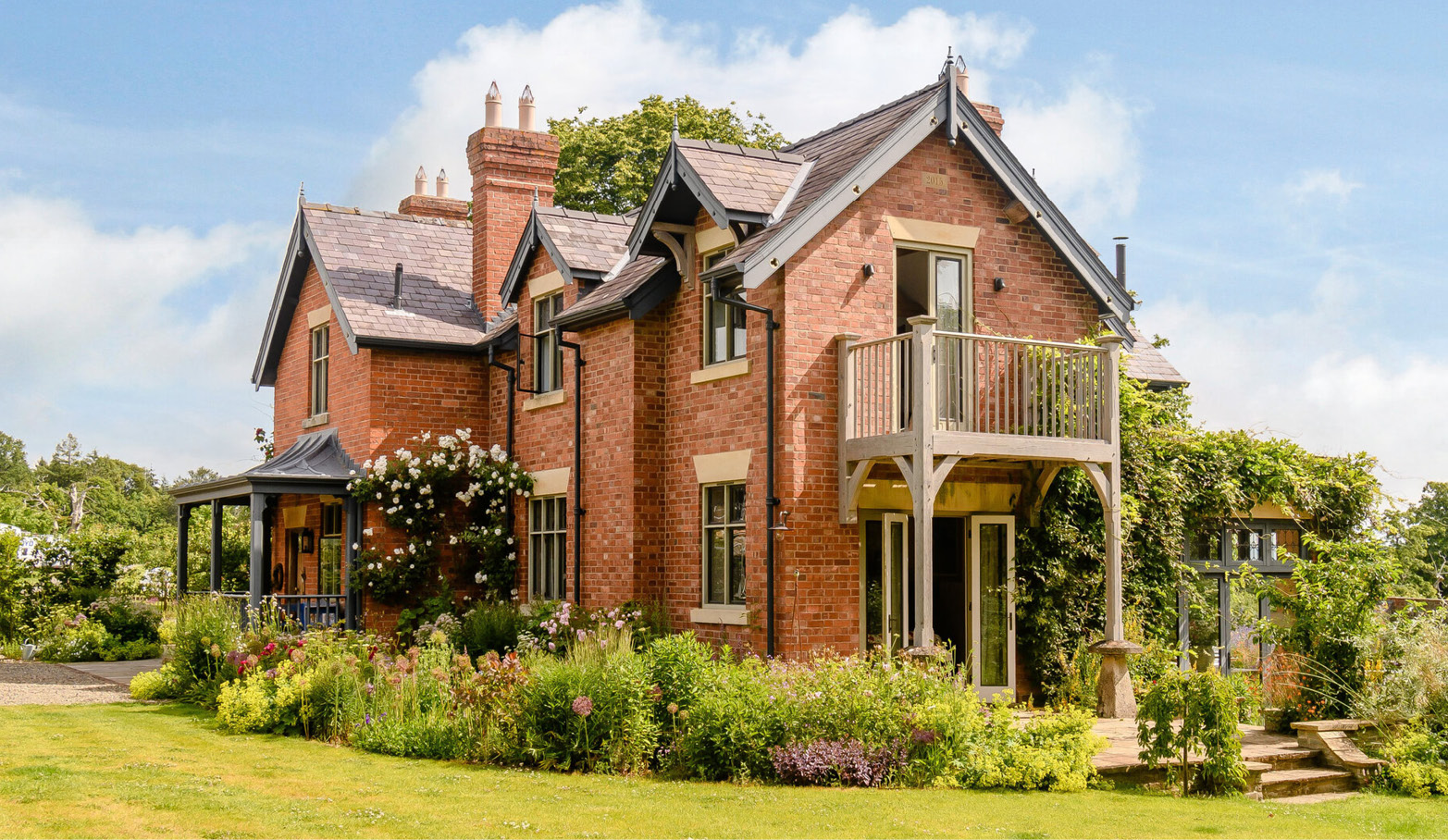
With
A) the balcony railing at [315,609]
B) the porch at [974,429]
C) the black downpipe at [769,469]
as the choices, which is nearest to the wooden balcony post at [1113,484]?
the porch at [974,429]

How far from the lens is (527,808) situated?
32.9ft

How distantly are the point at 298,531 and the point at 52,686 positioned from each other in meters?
5.82

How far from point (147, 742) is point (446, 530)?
7.61 meters

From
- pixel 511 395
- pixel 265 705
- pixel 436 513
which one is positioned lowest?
pixel 265 705

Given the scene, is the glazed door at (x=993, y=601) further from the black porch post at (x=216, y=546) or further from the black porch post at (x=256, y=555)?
the black porch post at (x=216, y=546)

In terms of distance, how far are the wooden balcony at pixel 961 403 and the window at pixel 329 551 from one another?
10479mm

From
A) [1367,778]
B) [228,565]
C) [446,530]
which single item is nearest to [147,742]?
[446,530]

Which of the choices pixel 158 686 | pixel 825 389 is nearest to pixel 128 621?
pixel 158 686

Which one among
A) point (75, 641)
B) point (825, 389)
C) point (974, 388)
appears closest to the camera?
point (974, 388)

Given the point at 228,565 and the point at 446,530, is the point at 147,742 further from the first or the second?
the point at 228,565

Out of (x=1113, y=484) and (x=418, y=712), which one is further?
(x=1113, y=484)

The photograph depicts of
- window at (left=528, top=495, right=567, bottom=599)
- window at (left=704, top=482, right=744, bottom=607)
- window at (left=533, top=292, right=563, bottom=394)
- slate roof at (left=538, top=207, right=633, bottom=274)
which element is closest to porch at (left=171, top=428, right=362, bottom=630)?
window at (left=528, top=495, right=567, bottom=599)

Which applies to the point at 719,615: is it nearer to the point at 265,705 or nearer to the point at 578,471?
the point at 578,471

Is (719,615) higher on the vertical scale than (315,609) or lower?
higher
